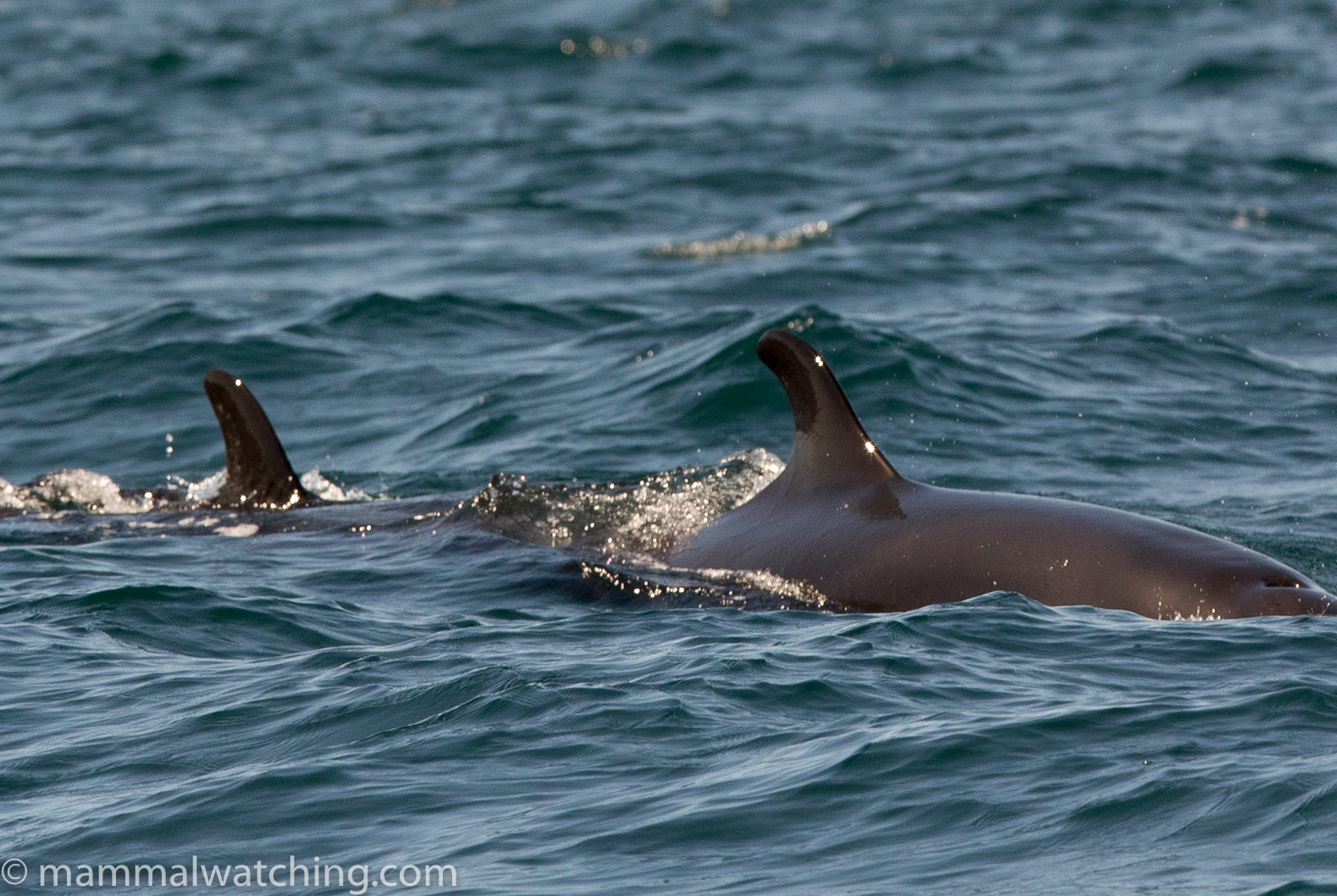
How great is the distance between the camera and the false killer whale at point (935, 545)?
26.1 ft

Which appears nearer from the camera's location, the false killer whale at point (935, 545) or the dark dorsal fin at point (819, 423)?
the false killer whale at point (935, 545)

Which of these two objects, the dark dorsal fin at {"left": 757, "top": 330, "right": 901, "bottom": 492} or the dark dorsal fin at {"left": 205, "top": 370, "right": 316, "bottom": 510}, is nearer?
the dark dorsal fin at {"left": 757, "top": 330, "right": 901, "bottom": 492}

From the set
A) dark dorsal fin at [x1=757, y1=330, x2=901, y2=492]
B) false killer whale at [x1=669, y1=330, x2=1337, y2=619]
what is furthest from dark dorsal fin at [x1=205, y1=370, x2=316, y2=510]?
dark dorsal fin at [x1=757, y1=330, x2=901, y2=492]

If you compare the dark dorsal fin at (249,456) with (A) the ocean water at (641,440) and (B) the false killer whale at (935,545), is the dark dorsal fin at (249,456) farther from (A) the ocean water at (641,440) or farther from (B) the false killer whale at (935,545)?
(B) the false killer whale at (935,545)

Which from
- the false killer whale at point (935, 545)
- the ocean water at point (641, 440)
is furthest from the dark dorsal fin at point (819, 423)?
the ocean water at point (641, 440)

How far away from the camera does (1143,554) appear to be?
26.6 feet

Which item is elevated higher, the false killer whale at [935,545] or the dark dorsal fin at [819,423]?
the dark dorsal fin at [819,423]

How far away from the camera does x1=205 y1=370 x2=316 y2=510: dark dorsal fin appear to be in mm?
10766

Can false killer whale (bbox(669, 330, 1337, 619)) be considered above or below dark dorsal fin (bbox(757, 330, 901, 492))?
below

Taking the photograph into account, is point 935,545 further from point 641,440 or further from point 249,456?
point 641,440

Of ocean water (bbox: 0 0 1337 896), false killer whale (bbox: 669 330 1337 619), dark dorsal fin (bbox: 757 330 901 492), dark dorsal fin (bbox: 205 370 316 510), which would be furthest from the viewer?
dark dorsal fin (bbox: 205 370 316 510)

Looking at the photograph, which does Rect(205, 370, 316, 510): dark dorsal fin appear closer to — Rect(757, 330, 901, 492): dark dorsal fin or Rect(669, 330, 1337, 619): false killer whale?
Rect(669, 330, 1337, 619): false killer whale

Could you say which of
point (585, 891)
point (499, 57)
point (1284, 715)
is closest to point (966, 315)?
point (1284, 715)

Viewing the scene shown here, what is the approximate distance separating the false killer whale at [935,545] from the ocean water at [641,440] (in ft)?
0.62
